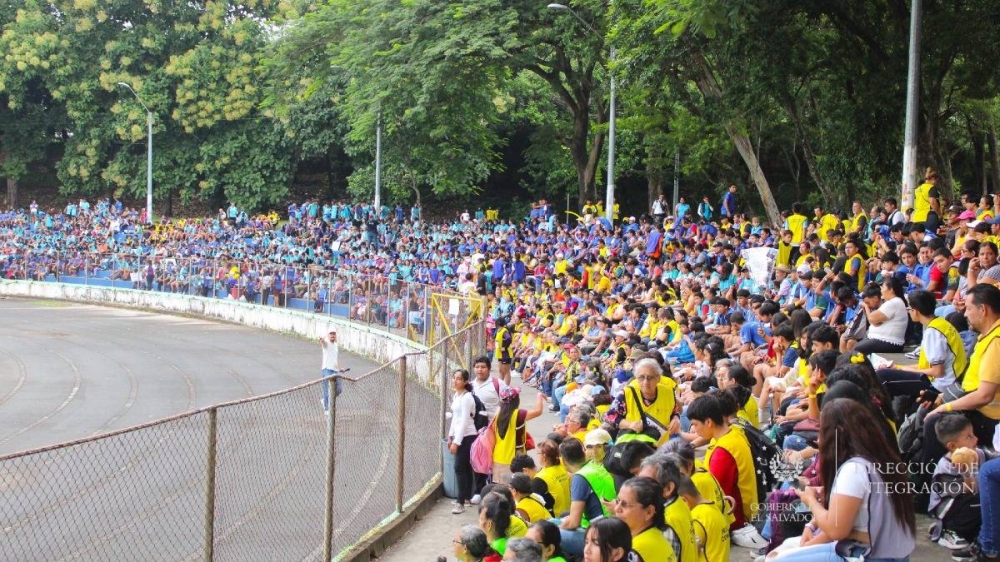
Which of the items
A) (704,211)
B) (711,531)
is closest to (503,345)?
(704,211)

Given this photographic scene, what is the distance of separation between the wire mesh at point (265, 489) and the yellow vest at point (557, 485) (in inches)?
79.7

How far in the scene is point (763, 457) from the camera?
7637mm

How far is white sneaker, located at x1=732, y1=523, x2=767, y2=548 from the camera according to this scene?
290 inches

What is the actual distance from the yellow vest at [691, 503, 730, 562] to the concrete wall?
12283 mm

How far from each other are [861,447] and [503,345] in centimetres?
1660

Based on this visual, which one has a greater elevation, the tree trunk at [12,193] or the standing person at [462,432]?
the tree trunk at [12,193]

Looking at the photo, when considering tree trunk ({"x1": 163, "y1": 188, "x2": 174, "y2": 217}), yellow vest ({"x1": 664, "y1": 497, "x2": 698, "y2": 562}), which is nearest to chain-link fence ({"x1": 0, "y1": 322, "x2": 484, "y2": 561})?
yellow vest ({"x1": 664, "y1": 497, "x2": 698, "y2": 562})

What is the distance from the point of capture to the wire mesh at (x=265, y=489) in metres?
7.80

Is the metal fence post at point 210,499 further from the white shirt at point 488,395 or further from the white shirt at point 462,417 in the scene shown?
the white shirt at point 488,395

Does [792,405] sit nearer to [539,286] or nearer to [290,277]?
[539,286]

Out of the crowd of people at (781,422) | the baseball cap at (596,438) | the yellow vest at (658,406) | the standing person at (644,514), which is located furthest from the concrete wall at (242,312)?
the standing person at (644,514)

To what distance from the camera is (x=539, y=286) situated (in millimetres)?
25797

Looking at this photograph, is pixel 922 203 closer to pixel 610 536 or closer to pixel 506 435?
pixel 506 435

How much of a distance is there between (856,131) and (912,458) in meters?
16.4
